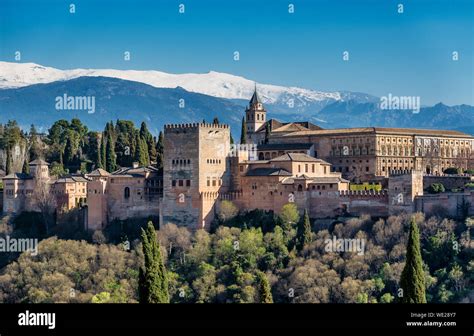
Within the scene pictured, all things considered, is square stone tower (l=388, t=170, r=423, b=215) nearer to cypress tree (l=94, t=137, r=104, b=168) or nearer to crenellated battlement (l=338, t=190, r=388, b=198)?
crenellated battlement (l=338, t=190, r=388, b=198)

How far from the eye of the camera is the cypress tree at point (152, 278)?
30.0 meters

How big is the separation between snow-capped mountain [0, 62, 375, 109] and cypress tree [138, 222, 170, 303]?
115 metres

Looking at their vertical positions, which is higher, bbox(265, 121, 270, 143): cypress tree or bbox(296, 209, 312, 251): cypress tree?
bbox(265, 121, 270, 143): cypress tree

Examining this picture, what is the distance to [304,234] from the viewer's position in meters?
43.1

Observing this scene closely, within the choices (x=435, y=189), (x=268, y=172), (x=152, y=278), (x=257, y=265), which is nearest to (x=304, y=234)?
(x=257, y=265)

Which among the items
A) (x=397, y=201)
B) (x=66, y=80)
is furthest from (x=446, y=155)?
(x=66, y=80)

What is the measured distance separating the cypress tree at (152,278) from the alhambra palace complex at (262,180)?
1338 centimetres

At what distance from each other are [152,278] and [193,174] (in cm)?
1640

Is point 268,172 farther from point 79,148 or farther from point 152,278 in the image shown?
point 79,148

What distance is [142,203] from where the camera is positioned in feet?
158

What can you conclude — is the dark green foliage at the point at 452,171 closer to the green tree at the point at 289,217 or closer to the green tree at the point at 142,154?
the green tree at the point at 289,217

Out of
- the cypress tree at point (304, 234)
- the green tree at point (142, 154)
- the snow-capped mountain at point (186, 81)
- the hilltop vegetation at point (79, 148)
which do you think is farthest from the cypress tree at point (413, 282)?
the snow-capped mountain at point (186, 81)

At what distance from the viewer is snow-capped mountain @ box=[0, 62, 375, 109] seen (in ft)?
503

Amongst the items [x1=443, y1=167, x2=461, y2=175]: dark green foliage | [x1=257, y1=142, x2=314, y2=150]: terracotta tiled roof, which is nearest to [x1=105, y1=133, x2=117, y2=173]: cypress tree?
[x1=257, y1=142, x2=314, y2=150]: terracotta tiled roof
